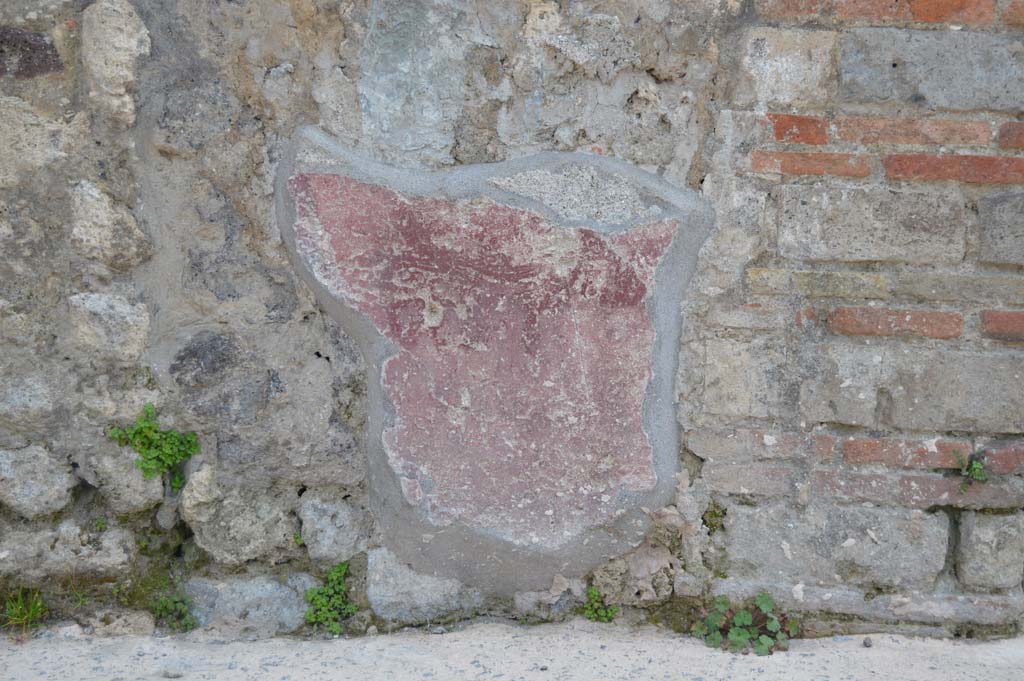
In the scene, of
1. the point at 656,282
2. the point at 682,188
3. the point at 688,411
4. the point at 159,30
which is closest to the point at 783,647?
the point at 688,411

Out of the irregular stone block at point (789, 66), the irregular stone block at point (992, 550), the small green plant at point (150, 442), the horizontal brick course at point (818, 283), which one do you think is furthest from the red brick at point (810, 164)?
the small green plant at point (150, 442)

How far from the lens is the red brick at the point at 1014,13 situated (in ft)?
5.87

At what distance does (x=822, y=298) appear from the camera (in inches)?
73.9

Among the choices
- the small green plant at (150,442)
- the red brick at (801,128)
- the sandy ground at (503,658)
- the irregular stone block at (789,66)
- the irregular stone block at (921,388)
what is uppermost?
the irregular stone block at (789,66)

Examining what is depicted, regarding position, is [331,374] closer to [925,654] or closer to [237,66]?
[237,66]

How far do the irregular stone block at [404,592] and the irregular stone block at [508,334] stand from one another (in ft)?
0.15

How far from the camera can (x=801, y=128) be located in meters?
1.84

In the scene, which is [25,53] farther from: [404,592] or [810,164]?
[810,164]

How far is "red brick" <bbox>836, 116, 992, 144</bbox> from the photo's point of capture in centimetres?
182

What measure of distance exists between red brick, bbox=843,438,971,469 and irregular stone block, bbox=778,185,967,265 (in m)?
0.41

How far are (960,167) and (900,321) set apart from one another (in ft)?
1.17

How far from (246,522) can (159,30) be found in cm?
112

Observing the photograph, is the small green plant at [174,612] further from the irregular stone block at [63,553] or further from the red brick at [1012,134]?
the red brick at [1012,134]

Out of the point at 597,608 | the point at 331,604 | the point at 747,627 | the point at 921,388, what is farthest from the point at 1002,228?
the point at 331,604
